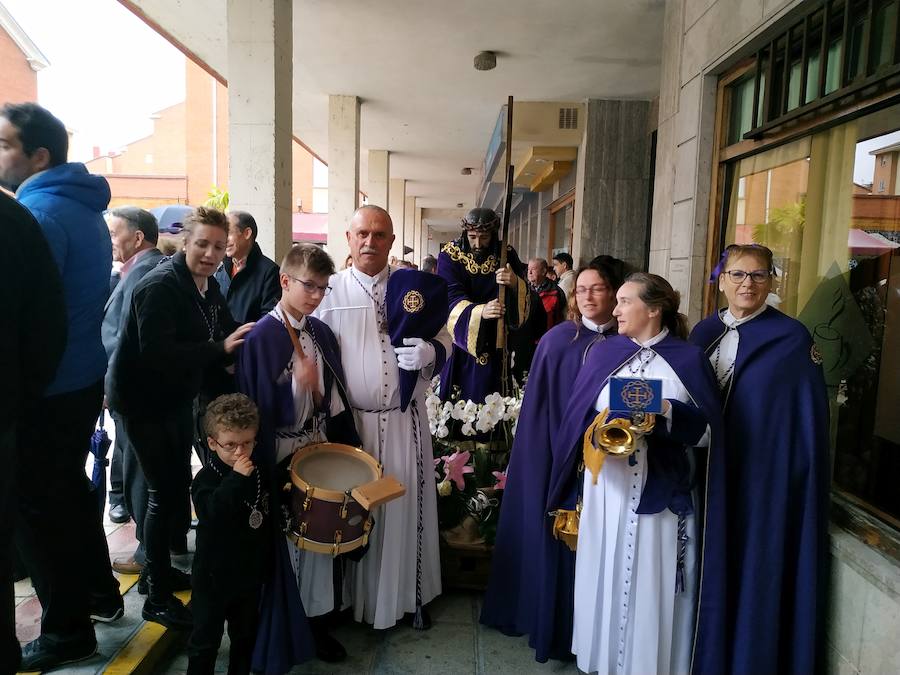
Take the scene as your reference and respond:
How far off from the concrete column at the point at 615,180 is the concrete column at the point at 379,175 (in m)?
6.96

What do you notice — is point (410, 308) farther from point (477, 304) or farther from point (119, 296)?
point (119, 296)

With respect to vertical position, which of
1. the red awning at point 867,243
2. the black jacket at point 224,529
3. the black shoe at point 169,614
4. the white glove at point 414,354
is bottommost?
the black shoe at point 169,614

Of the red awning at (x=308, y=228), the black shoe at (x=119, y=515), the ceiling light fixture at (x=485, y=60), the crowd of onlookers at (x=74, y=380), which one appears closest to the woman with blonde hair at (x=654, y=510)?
the crowd of onlookers at (x=74, y=380)

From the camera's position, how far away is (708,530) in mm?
2301

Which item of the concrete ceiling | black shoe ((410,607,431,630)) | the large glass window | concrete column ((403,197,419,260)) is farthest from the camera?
concrete column ((403,197,419,260))

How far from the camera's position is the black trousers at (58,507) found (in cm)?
231

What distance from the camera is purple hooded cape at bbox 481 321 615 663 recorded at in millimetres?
2717

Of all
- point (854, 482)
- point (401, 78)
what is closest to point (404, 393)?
point (854, 482)

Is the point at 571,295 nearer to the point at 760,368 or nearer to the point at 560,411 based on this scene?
the point at 560,411

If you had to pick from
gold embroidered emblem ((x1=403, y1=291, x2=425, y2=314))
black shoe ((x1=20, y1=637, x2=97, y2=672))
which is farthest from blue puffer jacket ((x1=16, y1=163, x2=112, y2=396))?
gold embroidered emblem ((x1=403, y1=291, x2=425, y2=314))

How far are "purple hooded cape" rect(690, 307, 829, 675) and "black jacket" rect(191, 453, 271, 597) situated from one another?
75.5 inches

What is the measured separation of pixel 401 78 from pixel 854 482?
802cm

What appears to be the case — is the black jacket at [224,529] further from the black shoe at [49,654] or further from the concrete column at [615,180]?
the concrete column at [615,180]

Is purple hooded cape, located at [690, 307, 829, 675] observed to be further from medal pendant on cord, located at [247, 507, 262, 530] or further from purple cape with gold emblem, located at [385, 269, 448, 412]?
medal pendant on cord, located at [247, 507, 262, 530]
